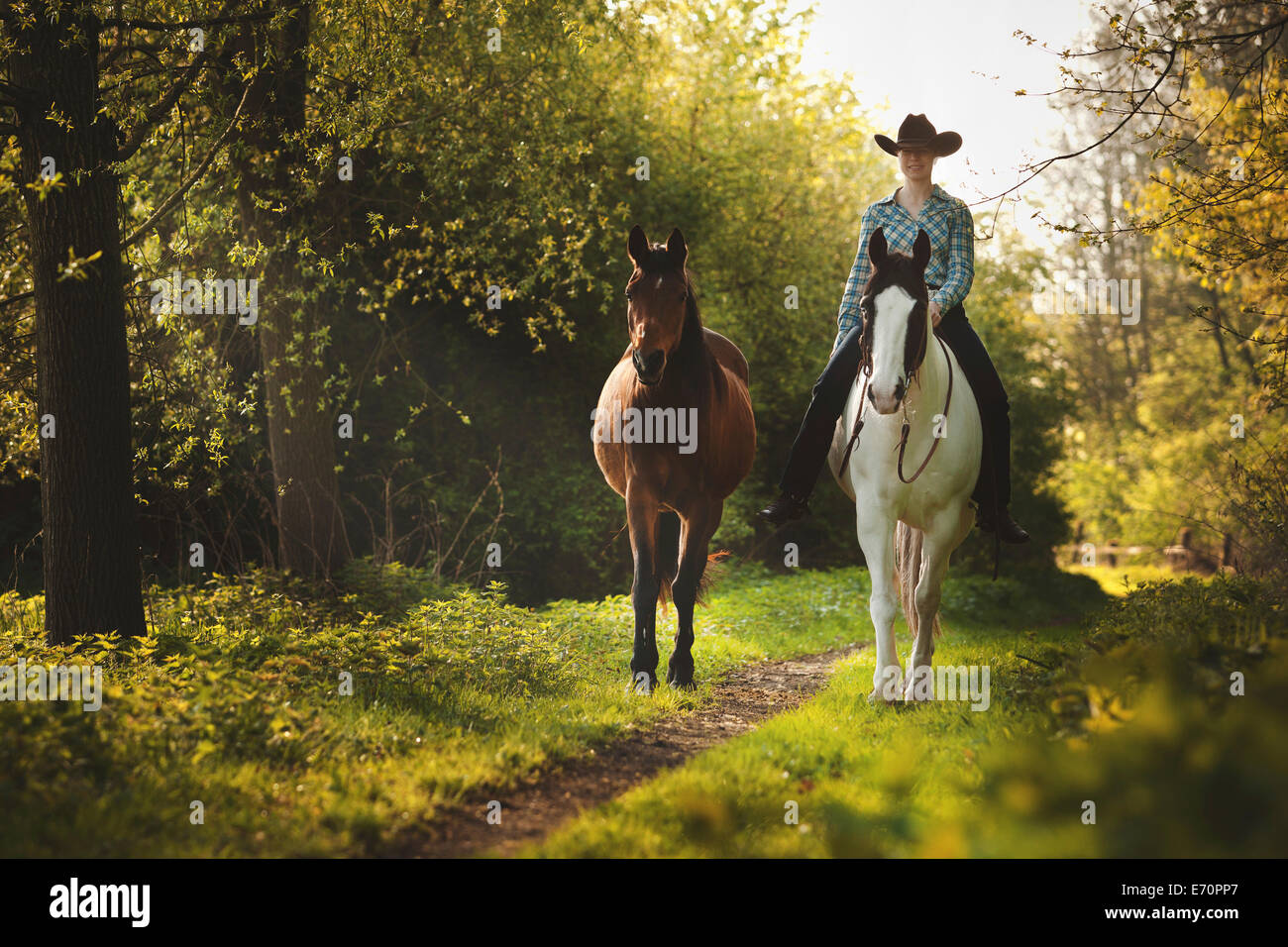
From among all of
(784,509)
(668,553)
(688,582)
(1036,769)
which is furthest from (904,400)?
(668,553)

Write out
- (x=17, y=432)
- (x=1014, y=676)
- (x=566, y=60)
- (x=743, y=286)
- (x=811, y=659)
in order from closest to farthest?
(x=1014, y=676) → (x=17, y=432) → (x=811, y=659) → (x=566, y=60) → (x=743, y=286)

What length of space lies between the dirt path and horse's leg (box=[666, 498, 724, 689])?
37cm

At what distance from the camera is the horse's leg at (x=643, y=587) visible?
7.36m

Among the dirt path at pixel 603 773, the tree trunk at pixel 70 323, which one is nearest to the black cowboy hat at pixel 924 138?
the dirt path at pixel 603 773

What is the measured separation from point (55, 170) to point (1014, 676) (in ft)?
24.9

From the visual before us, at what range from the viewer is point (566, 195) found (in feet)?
38.1

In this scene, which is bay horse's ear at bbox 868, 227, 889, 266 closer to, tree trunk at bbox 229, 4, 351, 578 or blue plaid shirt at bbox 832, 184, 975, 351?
blue plaid shirt at bbox 832, 184, 975, 351

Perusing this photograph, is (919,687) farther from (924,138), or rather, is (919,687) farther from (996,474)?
(924,138)

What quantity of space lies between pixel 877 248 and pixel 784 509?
2.23 m

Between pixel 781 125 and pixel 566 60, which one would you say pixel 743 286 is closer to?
pixel 781 125

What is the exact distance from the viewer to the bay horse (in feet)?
19.0

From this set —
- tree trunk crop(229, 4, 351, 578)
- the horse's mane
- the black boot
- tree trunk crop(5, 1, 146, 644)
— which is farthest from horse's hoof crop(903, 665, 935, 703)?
tree trunk crop(229, 4, 351, 578)

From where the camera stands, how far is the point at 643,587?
7.48 metres
